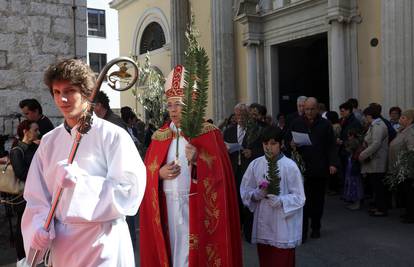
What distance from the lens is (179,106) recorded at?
370cm

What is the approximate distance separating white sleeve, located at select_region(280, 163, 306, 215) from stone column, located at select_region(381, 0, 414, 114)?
5.79m

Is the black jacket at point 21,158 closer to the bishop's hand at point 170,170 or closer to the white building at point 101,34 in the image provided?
the bishop's hand at point 170,170

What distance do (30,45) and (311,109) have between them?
418cm

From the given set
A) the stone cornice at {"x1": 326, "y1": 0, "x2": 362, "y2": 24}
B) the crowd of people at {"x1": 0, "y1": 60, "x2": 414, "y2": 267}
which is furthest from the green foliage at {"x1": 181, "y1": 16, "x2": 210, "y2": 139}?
the stone cornice at {"x1": 326, "y1": 0, "x2": 362, "y2": 24}

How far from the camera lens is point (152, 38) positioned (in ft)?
68.3

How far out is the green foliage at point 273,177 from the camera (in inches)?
150

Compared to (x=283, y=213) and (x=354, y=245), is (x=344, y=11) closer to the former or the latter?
(x=354, y=245)

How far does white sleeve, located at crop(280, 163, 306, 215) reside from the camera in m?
3.95

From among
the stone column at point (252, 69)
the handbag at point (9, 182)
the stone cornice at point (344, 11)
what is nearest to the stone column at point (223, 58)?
the stone column at point (252, 69)

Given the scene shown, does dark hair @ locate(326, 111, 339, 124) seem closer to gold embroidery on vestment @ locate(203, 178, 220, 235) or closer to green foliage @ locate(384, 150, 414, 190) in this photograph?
green foliage @ locate(384, 150, 414, 190)

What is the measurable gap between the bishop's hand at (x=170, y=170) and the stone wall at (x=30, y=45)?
405 cm

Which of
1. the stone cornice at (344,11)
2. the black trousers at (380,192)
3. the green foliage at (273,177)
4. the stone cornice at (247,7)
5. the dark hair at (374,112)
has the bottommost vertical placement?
the black trousers at (380,192)

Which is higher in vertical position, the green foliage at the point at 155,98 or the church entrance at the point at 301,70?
the church entrance at the point at 301,70

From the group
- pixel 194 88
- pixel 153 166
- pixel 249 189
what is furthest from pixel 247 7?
pixel 194 88
